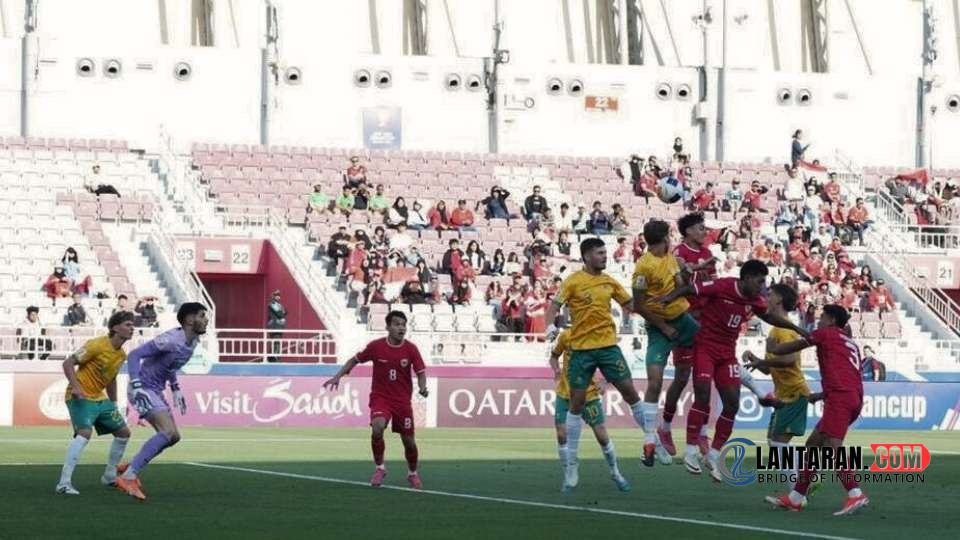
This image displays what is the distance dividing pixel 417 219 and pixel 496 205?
7.05 ft

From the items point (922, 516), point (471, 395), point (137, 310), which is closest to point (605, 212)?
point (471, 395)

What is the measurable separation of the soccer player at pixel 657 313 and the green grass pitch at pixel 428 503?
0.62 meters

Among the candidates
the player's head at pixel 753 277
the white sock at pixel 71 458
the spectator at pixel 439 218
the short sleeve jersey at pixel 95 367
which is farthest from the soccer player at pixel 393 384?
the spectator at pixel 439 218

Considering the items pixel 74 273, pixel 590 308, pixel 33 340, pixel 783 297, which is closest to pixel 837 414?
pixel 783 297


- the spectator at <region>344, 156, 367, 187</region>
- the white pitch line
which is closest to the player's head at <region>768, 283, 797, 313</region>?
the white pitch line

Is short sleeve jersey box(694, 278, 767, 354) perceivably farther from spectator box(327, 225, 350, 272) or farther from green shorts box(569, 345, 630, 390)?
spectator box(327, 225, 350, 272)

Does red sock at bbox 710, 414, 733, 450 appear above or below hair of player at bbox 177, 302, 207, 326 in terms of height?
below

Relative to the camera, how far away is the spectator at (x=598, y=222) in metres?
44.2

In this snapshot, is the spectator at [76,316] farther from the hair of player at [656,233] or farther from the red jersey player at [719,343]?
the red jersey player at [719,343]

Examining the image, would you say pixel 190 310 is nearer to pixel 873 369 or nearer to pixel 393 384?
pixel 393 384

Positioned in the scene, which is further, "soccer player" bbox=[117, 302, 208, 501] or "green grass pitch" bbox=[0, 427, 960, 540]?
"soccer player" bbox=[117, 302, 208, 501]

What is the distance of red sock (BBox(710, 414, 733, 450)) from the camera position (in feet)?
61.8

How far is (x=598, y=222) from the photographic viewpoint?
44281mm

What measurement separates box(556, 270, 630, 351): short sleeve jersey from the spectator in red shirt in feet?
98.5
